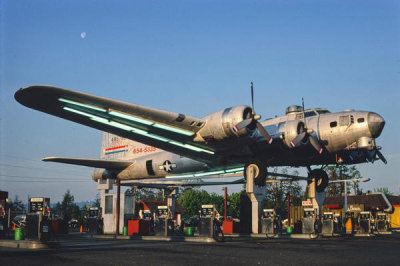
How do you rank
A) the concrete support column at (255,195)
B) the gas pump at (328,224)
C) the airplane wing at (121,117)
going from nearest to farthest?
the airplane wing at (121,117)
the concrete support column at (255,195)
the gas pump at (328,224)

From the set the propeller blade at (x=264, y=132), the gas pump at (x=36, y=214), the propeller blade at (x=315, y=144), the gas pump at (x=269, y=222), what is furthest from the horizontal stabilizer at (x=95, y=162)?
the propeller blade at (x=315, y=144)

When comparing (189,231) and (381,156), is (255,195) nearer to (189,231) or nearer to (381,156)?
(189,231)

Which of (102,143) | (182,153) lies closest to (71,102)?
(182,153)

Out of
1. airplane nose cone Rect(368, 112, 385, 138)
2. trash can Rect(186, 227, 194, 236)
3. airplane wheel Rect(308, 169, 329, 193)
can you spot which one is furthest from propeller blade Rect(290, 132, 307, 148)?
trash can Rect(186, 227, 194, 236)

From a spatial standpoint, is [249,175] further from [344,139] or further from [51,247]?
[51,247]

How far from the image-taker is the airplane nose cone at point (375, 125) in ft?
85.1

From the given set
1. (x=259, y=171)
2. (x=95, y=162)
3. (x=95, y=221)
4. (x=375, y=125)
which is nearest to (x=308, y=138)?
(x=259, y=171)

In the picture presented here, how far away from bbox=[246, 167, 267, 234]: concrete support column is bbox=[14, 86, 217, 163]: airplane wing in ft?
10.8

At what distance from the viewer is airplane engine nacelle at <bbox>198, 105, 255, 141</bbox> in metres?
24.4

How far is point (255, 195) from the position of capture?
29.2 metres

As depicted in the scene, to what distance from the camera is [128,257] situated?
1408cm

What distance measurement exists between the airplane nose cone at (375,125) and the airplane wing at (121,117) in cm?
1089

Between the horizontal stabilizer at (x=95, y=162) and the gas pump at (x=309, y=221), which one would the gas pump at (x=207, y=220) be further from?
the horizontal stabilizer at (x=95, y=162)

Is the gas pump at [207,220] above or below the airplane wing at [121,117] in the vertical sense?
below
